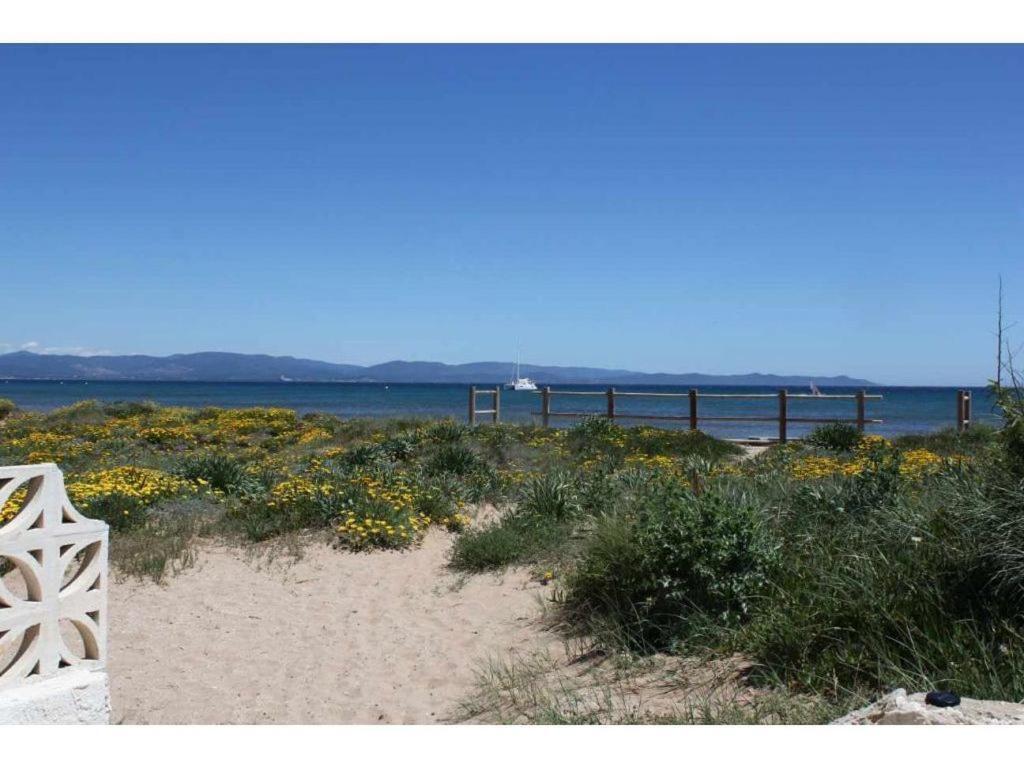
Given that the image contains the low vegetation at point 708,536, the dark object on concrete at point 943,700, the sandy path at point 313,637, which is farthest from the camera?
the sandy path at point 313,637

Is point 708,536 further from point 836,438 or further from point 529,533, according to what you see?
point 836,438

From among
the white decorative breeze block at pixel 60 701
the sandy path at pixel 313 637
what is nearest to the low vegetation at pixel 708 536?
the sandy path at pixel 313 637

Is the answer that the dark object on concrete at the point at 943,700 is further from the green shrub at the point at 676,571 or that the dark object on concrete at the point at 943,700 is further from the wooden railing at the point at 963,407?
the wooden railing at the point at 963,407

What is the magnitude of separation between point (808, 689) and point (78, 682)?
390 centimetres

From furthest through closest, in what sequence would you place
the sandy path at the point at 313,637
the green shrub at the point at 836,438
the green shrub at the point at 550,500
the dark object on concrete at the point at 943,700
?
the green shrub at the point at 836,438
the green shrub at the point at 550,500
the sandy path at the point at 313,637
the dark object on concrete at the point at 943,700

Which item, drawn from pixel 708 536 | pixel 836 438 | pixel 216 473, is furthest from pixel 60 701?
pixel 836 438

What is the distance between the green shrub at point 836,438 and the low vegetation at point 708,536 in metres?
3.60

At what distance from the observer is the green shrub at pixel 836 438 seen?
18328 mm

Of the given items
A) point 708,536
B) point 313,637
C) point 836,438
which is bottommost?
point 313,637

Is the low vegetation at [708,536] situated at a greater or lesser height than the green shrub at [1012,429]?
lesser

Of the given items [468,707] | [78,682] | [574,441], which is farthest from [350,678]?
[574,441]

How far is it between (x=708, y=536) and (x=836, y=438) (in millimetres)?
13303

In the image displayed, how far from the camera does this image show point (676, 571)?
260 inches

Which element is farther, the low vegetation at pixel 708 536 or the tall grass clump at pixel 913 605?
the low vegetation at pixel 708 536
